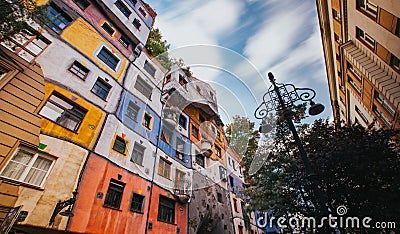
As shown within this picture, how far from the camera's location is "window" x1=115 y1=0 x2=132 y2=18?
15538 millimetres

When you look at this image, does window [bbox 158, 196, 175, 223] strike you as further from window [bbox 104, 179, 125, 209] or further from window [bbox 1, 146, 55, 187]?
window [bbox 1, 146, 55, 187]

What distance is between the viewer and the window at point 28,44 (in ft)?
24.2

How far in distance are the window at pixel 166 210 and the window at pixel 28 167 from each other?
21.0 feet

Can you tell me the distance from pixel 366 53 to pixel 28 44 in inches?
728

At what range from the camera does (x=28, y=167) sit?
6418mm

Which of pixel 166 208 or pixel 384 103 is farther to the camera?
pixel 166 208

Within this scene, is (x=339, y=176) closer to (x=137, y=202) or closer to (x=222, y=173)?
(x=137, y=202)

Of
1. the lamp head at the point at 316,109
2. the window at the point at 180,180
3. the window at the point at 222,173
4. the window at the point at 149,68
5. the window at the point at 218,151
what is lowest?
the lamp head at the point at 316,109

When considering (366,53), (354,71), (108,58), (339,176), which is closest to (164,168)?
(108,58)

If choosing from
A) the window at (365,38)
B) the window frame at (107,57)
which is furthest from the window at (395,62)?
the window frame at (107,57)

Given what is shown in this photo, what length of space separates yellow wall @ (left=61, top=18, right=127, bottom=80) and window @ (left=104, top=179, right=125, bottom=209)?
22.2 ft

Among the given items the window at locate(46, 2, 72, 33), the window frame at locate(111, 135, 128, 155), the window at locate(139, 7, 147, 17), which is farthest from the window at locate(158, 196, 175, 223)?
the window at locate(139, 7, 147, 17)

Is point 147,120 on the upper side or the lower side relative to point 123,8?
lower

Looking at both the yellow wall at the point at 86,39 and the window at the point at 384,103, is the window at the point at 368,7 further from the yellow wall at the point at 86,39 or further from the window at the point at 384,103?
the yellow wall at the point at 86,39
